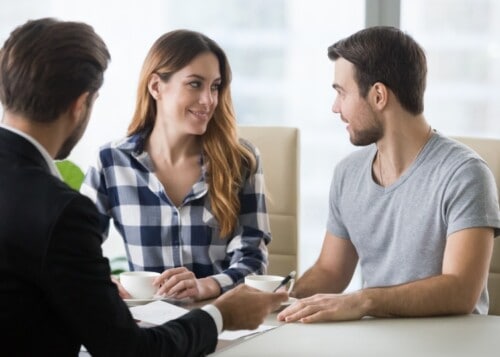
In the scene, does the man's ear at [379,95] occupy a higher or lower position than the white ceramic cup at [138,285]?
higher

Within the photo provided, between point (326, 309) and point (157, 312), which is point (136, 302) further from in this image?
point (326, 309)

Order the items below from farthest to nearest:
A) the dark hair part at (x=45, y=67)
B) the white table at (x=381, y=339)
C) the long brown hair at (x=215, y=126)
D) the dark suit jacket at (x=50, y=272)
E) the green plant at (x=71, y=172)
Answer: the green plant at (x=71, y=172) < the long brown hair at (x=215, y=126) < the white table at (x=381, y=339) < the dark hair part at (x=45, y=67) < the dark suit jacket at (x=50, y=272)

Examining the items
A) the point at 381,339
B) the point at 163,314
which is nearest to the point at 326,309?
the point at 381,339

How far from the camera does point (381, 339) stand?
75.2 inches

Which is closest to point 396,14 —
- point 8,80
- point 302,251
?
point 302,251

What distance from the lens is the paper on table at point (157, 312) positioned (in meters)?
2.04

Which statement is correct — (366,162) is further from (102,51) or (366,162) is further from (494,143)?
(102,51)

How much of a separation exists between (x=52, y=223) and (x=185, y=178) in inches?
48.9

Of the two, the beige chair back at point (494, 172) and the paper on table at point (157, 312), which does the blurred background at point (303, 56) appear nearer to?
the beige chair back at point (494, 172)

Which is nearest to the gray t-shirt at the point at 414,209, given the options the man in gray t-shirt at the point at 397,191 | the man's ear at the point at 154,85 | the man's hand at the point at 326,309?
the man in gray t-shirt at the point at 397,191

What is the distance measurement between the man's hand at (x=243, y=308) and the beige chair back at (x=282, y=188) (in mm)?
980

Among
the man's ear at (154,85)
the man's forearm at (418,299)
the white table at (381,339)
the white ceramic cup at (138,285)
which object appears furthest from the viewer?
the man's ear at (154,85)

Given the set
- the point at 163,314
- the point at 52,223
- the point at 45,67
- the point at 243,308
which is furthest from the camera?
the point at 163,314

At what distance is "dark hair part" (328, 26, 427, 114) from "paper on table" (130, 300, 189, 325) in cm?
85
